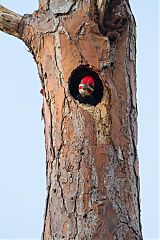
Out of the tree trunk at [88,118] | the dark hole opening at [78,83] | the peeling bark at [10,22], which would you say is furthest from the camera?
the peeling bark at [10,22]

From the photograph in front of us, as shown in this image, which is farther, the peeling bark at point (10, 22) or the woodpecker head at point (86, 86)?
the peeling bark at point (10, 22)

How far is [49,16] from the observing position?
11.0 feet

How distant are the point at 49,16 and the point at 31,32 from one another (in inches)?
4.8

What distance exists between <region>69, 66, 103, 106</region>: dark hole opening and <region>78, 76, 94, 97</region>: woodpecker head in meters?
0.02

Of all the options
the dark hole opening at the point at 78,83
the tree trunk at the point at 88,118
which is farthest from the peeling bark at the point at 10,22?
the dark hole opening at the point at 78,83

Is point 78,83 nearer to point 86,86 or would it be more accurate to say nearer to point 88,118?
point 86,86

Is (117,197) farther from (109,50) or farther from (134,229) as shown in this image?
(109,50)

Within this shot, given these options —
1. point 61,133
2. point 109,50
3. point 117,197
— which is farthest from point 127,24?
point 117,197

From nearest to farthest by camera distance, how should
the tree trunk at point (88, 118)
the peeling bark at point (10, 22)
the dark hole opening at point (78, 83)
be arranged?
1. the tree trunk at point (88, 118)
2. the dark hole opening at point (78, 83)
3. the peeling bark at point (10, 22)

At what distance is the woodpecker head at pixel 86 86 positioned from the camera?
3297 mm

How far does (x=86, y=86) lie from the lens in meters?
3.39

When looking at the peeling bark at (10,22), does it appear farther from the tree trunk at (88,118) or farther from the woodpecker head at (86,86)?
the woodpecker head at (86,86)

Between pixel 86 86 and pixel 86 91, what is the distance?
0.24ft

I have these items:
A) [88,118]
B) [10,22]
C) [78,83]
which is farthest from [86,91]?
[10,22]
